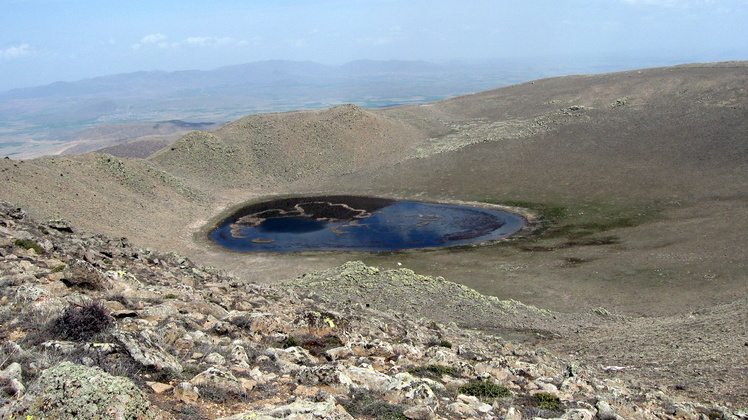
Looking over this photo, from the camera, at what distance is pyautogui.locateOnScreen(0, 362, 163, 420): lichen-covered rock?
266 inches

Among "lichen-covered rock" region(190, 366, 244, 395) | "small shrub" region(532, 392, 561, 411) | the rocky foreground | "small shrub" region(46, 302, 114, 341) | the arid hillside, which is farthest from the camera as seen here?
the arid hillside

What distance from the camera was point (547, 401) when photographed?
12.2 metres

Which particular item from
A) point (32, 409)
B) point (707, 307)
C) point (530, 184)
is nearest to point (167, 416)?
point (32, 409)

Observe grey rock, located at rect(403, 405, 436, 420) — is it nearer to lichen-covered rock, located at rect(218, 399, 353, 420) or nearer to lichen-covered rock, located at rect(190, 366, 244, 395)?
lichen-covered rock, located at rect(218, 399, 353, 420)

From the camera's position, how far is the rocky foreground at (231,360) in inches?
313

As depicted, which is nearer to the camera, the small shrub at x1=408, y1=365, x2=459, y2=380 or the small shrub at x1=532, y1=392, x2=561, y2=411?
the small shrub at x1=532, y1=392, x2=561, y2=411

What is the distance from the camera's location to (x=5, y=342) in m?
9.23

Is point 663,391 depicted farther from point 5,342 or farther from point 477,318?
point 5,342

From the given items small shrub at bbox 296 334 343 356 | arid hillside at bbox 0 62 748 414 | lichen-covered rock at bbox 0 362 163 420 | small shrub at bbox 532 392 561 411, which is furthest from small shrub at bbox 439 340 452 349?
lichen-covered rock at bbox 0 362 163 420

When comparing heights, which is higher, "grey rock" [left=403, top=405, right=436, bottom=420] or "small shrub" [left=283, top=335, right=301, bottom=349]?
"grey rock" [left=403, top=405, right=436, bottom=420]

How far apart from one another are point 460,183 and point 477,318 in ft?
120

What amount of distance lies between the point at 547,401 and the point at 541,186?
46150 mm

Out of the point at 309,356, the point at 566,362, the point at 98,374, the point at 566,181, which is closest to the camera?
the point at 98,374

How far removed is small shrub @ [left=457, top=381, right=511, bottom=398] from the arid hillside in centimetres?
671
